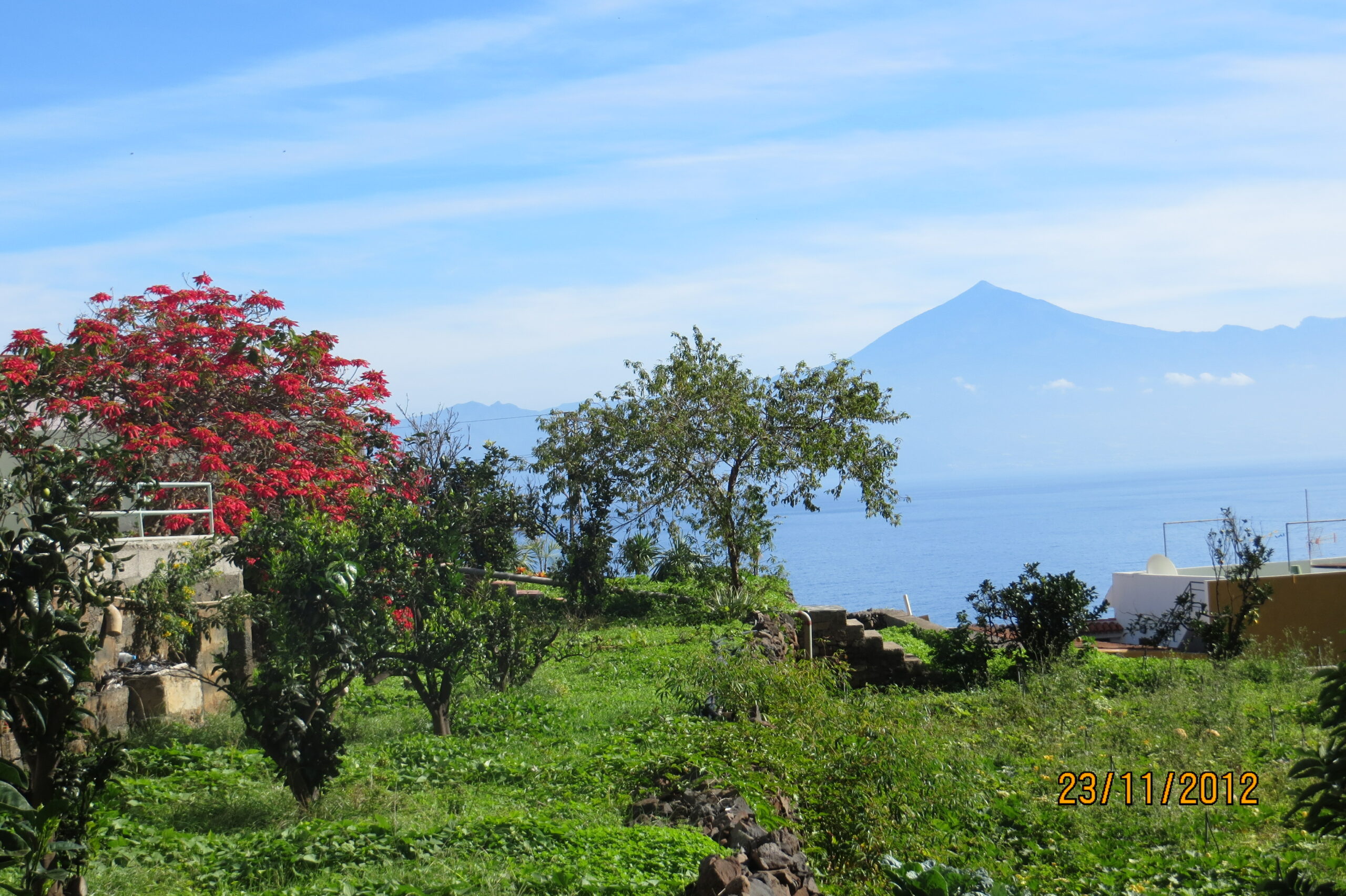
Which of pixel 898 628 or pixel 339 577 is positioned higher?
pixel 339 577

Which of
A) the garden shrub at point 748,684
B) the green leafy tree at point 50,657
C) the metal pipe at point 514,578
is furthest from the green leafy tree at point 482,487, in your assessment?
the green leafy tree at point 50,657

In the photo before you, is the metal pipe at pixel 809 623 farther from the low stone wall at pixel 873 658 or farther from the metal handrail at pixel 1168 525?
the metal handrail at pixel 1168 525

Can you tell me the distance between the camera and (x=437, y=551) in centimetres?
995

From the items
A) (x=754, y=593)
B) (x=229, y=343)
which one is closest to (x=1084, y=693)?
(x=754, y=593)

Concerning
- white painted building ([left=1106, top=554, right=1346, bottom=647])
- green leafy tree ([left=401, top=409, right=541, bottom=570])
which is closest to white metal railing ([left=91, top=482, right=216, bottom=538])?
green leafy tree ([left=401, top=409, right=541, bottom=570])

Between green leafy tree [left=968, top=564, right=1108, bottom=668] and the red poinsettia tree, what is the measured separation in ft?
32.1

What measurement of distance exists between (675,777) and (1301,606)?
606 inches

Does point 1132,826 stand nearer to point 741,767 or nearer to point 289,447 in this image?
point 741,767

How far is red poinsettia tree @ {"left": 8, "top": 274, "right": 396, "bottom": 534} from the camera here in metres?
14.5

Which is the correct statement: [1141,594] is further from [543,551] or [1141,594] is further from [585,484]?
[543,551]

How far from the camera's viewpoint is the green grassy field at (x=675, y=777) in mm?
5434

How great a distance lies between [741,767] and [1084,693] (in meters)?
6.89
